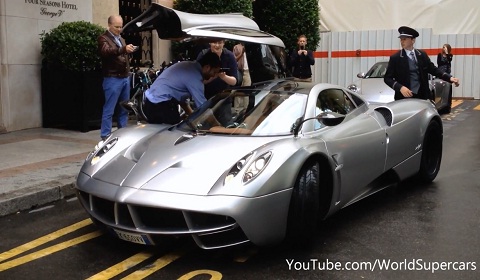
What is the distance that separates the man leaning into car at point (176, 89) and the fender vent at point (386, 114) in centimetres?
178

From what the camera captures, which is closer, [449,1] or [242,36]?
[242,36]

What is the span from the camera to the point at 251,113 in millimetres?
4793

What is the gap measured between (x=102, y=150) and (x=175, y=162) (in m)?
0.90

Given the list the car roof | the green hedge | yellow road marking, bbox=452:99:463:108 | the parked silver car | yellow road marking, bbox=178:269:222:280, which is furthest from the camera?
yellow road marking, bbox=452:99:463:108

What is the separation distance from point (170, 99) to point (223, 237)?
93.5 inches

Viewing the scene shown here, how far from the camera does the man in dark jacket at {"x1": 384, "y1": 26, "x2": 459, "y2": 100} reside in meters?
6.93

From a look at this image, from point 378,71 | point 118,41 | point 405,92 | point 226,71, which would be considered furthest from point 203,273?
point 378,71

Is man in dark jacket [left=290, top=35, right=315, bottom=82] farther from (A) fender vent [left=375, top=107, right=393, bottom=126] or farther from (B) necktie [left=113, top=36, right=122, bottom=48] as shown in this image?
(A) fender vent [left=375, top=107, right=393, bottom=126]

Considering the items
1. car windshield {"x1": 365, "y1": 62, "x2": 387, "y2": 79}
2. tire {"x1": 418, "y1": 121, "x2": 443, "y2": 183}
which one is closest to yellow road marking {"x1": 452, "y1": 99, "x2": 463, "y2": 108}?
car windshield {"x1": 365, "y1": 62, "x2": 387, "y2": 79}

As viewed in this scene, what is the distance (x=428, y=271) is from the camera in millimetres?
3801

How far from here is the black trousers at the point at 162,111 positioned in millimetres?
5773

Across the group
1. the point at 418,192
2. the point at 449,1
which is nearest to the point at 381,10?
the point at 449,1

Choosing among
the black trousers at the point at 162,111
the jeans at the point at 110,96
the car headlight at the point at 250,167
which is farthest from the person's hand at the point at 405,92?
the jeans at the point at 110,96

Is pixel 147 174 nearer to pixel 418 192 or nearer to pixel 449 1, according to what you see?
pixel 418 192
